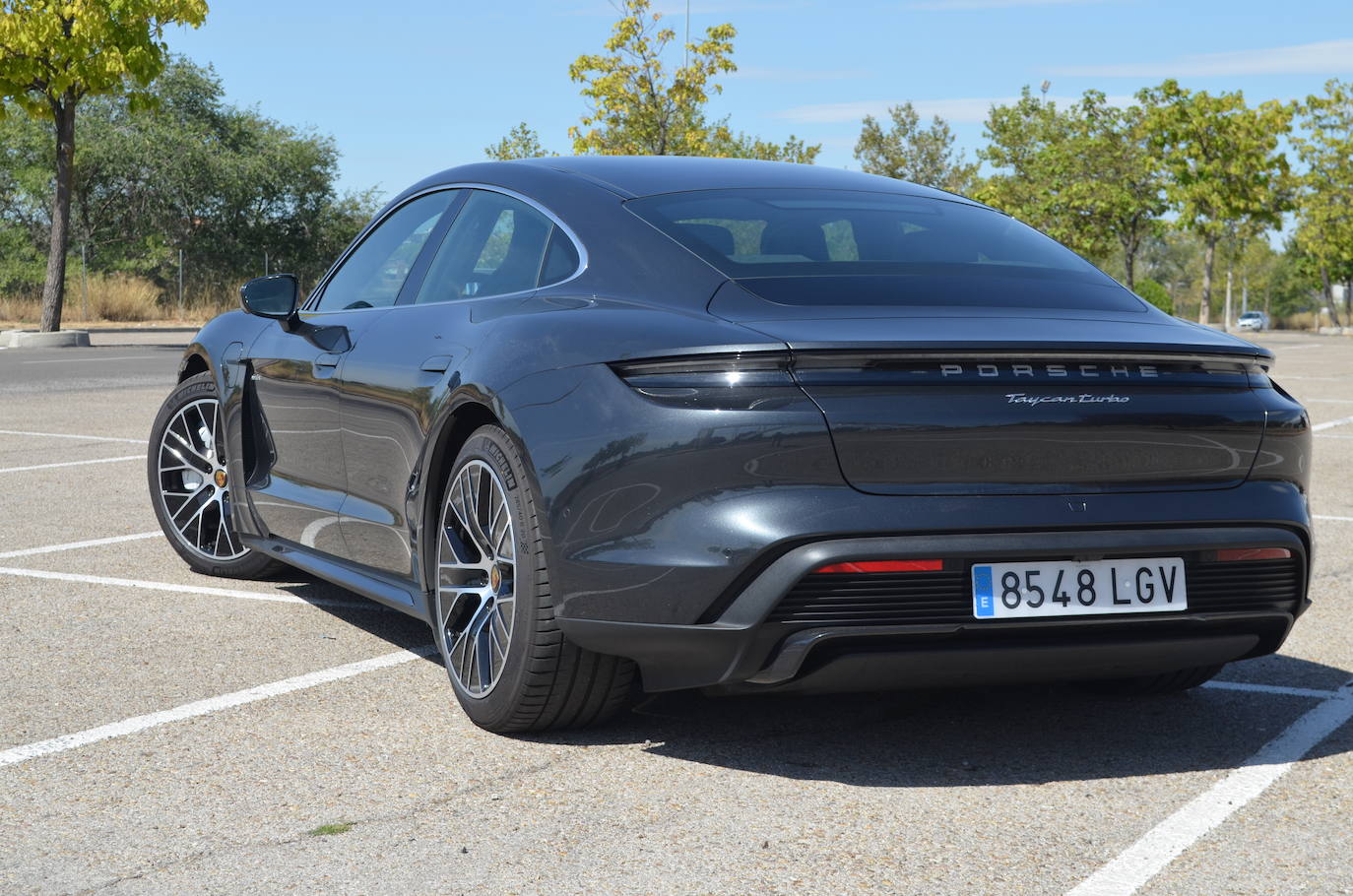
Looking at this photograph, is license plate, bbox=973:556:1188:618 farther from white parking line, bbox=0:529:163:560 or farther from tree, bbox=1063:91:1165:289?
tree, bbox=1063:91:1165:289

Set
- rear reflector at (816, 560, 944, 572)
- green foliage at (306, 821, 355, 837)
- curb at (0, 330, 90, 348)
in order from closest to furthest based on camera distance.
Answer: green foliage at (306, 821, 355, 837) → rear reflector at (816, 560, 944, 572) → curb at (0, 330, 90, 348)

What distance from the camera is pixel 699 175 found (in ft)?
15.0

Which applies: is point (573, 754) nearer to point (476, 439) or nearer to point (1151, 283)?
point (476, 439)

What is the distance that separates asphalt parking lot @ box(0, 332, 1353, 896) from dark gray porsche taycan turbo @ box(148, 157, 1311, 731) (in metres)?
0.26

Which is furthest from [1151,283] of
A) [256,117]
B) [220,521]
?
[220,521]

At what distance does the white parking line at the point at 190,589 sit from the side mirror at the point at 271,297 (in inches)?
43.0

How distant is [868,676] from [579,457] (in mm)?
801

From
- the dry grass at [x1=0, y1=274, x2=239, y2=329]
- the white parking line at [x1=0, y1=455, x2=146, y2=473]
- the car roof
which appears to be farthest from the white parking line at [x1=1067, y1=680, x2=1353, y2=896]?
the dry grass at [x1=0, y1=274, x2=239, y2=329]

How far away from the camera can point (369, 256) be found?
546 centimetres

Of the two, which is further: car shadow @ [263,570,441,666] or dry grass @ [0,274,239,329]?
dry grass @ [0,274,239,329]

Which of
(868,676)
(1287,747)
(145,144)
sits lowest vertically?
(1287,747)

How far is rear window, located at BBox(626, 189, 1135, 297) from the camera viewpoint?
13.0 ft

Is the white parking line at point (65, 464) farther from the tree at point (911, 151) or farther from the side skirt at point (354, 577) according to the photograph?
the tree at point (911, 151)

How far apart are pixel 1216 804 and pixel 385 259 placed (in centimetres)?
310
